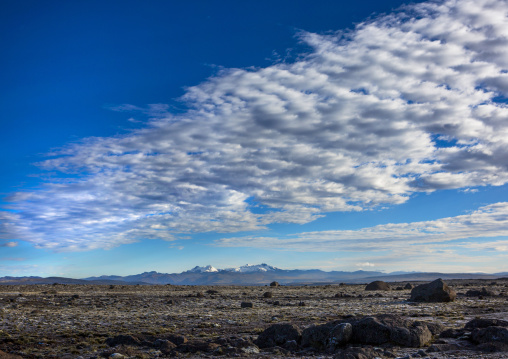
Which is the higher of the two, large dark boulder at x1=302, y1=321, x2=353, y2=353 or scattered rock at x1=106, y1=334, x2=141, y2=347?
large dark boulder at x1=302, y1=321, x2=353, y2=353

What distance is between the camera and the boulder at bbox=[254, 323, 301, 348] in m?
17.6

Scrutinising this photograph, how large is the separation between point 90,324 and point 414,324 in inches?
A: 852

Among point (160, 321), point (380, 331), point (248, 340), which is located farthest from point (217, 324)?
point (380, 331)

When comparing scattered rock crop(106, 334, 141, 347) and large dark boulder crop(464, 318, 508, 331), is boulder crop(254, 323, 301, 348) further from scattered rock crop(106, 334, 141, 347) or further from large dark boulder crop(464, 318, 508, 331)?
large dark boulder crop(464, 318, 508, 331)

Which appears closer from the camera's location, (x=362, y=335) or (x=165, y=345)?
(x=362, y=335)

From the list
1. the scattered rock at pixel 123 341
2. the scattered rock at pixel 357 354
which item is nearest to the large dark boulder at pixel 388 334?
the scattered rock at pixel 357 354

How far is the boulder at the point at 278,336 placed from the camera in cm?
1756

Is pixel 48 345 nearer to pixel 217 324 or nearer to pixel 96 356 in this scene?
pixel 96 356

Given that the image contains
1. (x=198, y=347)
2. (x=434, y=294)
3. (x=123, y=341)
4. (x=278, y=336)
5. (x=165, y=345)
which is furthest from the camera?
(x=434, y=294)

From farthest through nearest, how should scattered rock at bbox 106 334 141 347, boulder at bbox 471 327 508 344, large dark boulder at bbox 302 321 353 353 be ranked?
1. scattered rock at bbox 106 334 141 347
2. large dark boulder at bbox 302 321 353 353
3. boulder at bbox 471 327 508 344

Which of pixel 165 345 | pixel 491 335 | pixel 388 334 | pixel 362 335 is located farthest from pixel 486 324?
pixel 165 345

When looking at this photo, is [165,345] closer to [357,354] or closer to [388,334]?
[357,354]

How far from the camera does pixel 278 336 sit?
17906 mm

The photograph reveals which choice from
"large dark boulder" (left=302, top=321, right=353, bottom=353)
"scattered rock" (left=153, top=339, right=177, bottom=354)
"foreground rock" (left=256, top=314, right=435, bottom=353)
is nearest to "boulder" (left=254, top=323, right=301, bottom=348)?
"foreground rock" (left=256, top=314, right=435, bottom=353)
